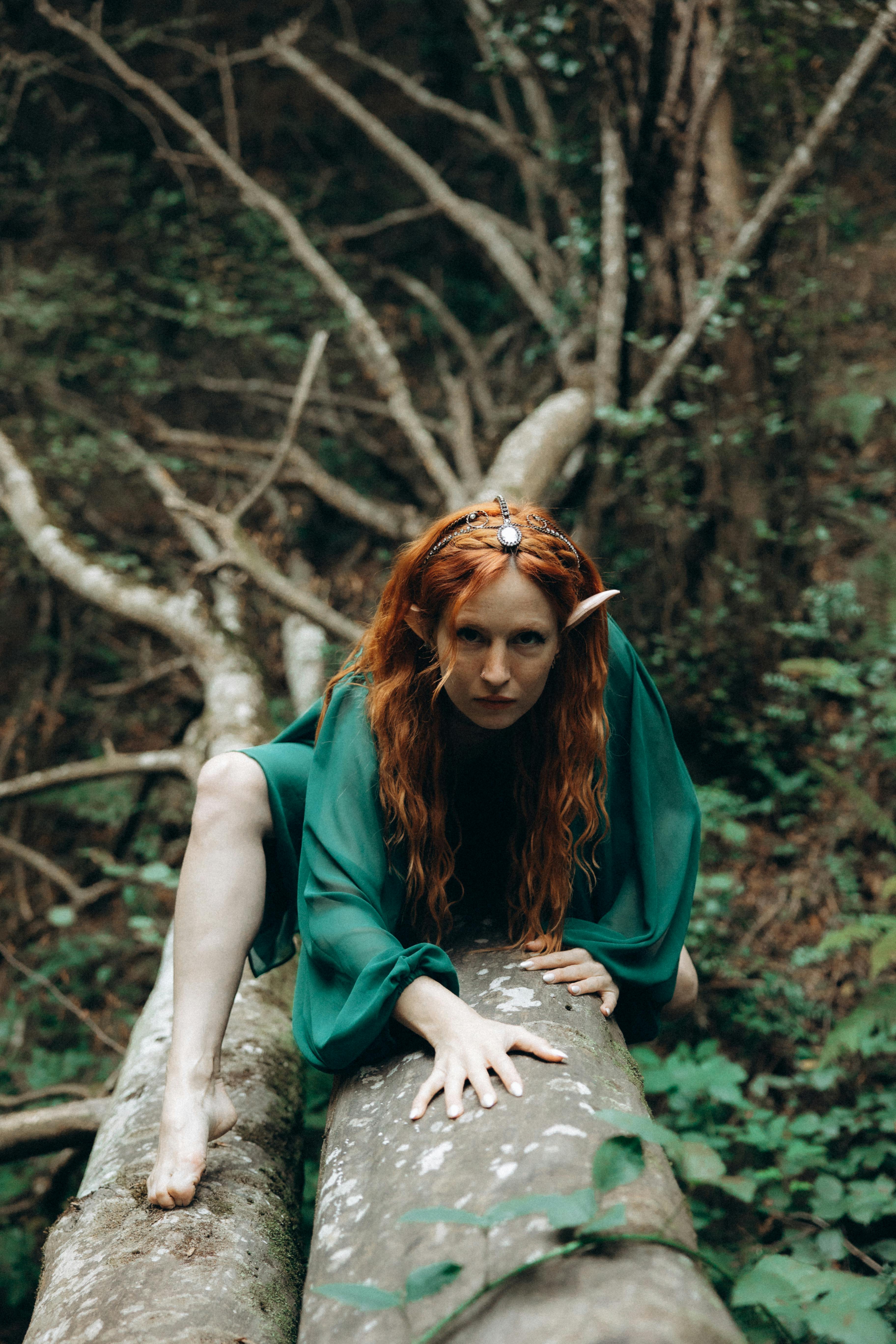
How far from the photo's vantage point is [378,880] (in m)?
1.64

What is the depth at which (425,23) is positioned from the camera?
6.28 meters

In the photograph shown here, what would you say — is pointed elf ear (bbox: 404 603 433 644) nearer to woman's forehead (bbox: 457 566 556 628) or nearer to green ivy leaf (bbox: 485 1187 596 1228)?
woman's forehead (bbox: 457 566 556 628)

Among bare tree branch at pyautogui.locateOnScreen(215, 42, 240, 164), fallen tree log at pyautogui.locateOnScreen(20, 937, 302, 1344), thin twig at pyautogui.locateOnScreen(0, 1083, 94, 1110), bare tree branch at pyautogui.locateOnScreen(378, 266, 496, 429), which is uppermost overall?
bare tree branch at pyautogui.locateOnScreen(215, 42, 240, 164)

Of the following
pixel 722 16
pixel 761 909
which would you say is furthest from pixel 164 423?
pixel 761 909

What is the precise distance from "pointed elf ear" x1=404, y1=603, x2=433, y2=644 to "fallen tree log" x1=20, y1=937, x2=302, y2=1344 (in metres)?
0.96

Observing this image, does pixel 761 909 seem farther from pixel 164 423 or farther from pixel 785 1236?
pixel 164 423

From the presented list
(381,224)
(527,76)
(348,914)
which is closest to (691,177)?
(527,76)

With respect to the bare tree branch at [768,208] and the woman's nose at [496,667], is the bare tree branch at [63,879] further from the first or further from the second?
the bare tree branch at [768,208]

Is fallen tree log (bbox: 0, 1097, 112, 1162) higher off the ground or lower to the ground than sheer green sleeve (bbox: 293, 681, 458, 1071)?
lower

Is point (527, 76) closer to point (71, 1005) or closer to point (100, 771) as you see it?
point (100, 771)

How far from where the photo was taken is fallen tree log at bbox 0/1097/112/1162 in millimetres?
2258

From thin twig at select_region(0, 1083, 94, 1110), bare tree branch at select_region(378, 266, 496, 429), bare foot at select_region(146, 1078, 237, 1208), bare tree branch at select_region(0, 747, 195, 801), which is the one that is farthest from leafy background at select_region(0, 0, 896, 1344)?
bare foot at select_region(146, 1078, 237, 1208)

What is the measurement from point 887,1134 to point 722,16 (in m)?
4.15

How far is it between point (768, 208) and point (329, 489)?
2.61 m
